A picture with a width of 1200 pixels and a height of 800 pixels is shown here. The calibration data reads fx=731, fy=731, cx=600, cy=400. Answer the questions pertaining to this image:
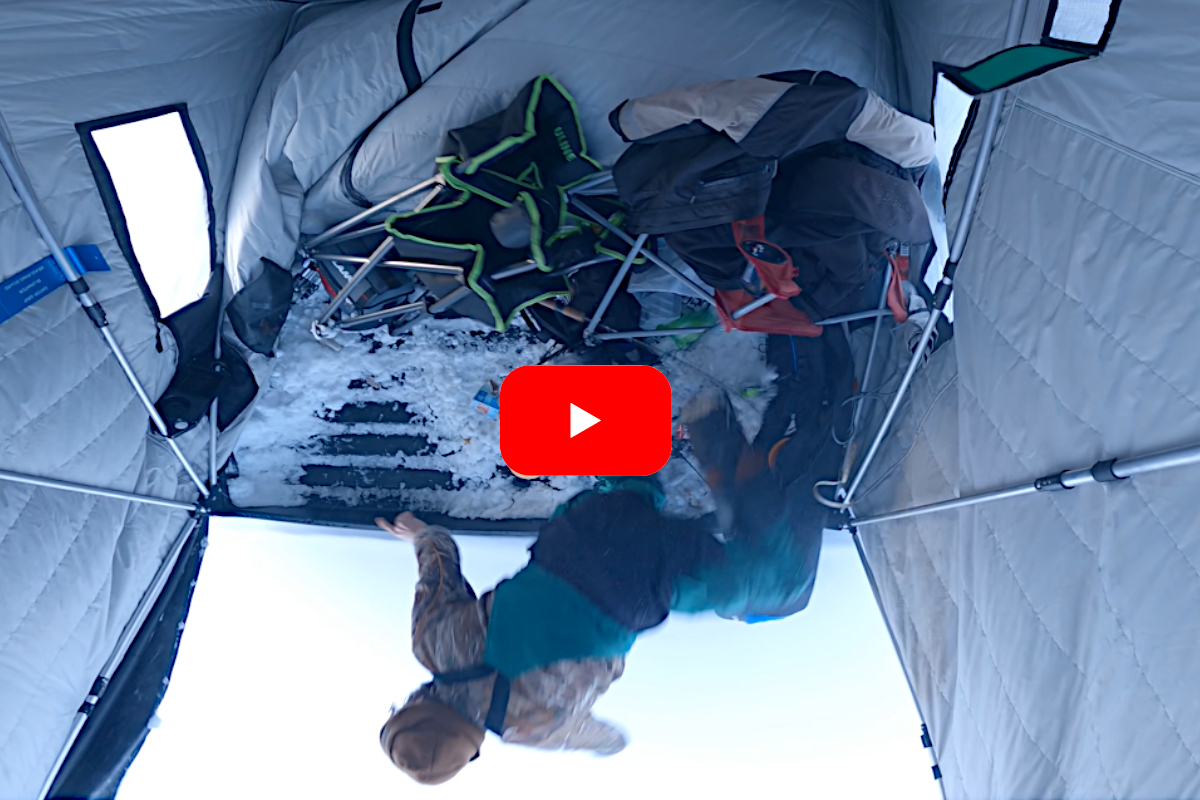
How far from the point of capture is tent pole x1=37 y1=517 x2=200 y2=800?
145cm

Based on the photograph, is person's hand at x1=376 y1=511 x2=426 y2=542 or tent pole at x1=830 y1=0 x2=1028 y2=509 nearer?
tent pole at x1=830 y1=0 x2=1028 y2=509

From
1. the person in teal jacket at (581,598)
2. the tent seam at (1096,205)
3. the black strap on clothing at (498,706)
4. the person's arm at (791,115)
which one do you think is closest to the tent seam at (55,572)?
the person in teal jacket at (581,598)

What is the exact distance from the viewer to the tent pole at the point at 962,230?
3.73ft

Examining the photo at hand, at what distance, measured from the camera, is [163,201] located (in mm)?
1430

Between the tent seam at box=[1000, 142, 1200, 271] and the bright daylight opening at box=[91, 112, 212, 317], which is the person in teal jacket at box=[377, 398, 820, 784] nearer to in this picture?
the bright daylight opening at box=[91, 112, 212, 317]

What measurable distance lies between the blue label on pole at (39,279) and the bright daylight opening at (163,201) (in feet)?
0.30

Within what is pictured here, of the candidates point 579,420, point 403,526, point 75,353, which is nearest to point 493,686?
point 403,526

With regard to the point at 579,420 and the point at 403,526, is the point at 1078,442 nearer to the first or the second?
the point at 579,420

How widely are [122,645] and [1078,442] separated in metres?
1.87

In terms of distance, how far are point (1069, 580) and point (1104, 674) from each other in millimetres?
131

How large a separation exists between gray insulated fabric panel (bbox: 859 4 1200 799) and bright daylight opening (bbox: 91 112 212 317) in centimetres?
152

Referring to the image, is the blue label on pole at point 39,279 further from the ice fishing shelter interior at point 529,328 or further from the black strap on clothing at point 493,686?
the black strap on clothing at point 493,686

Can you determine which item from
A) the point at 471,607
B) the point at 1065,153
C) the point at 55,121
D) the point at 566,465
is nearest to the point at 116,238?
the point at 55,121

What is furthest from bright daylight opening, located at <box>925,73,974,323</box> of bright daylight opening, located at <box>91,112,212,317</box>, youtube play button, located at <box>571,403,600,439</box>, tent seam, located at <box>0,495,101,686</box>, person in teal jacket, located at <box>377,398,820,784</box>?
tent seam, located at <box>0,495,101,686</box>
